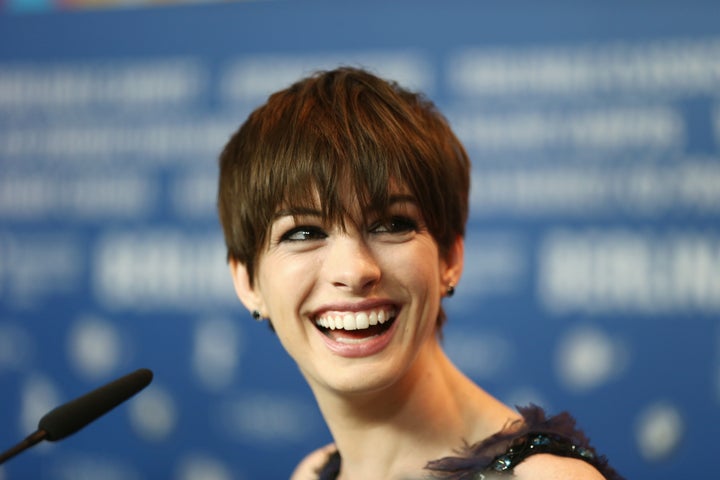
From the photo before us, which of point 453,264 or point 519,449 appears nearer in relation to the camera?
point 519,449

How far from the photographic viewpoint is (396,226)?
1.06 m

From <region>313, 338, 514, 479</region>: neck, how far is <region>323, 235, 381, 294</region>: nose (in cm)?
18

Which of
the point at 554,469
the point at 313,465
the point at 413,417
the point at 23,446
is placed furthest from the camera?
the point at 313,465

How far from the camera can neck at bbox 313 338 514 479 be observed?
112 cm

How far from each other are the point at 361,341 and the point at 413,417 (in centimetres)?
17

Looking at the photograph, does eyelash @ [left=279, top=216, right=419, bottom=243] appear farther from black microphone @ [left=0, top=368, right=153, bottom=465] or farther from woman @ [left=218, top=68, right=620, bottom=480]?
black microphone @ [left=0, top=368, right=153, bottom=465]

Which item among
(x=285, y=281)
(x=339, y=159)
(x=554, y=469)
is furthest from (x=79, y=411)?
(x=554, y=469)

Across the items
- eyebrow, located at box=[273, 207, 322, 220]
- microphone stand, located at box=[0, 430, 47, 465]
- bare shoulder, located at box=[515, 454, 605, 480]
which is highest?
eyebrow, located at box=[273, 207, 322, 220]

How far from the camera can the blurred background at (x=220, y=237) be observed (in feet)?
6.13

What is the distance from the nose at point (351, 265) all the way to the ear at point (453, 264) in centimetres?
16

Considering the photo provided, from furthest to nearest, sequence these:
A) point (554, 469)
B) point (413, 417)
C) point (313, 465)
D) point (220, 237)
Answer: point (220, 237) < point (313, 465) < point (413, 417) < point (554, 469)

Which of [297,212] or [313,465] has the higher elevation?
[297,212]

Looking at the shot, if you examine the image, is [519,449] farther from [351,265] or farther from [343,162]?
[343,162]

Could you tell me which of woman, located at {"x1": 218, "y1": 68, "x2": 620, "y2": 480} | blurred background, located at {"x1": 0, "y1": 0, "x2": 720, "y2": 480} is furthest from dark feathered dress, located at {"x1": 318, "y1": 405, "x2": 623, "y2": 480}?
blurred background, located at {"x1": 0, "y1": 0, "x2": 720, "y2": 480}
